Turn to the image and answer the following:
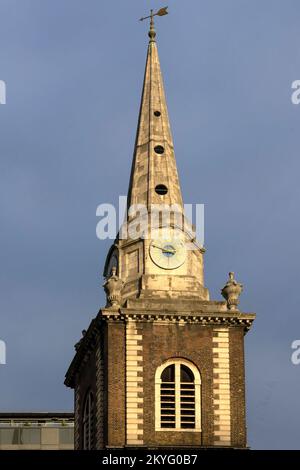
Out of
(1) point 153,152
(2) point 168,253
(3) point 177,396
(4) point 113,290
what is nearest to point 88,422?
(3) point 177,396

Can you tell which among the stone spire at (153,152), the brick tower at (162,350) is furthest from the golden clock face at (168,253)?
the stone spire at (153,152)

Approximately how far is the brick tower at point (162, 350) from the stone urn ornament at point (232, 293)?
0.05 metres

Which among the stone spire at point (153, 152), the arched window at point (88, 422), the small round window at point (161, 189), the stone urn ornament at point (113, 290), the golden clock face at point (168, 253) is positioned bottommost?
the arched window at point (88, 422)

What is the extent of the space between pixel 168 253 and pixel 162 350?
586 centimetres

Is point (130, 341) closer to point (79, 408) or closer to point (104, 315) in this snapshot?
point (104, 315)

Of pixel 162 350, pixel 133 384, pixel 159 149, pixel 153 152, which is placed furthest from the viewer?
pixel 159 149

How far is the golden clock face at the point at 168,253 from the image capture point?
9738 cm

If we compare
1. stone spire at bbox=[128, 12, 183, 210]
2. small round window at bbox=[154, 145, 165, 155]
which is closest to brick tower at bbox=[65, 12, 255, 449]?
stone spire at bbox=[128, 12, 183, 210]

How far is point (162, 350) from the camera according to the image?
3698 inches

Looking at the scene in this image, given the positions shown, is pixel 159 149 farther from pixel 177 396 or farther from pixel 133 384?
pixel 177 396

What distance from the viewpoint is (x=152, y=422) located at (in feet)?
303

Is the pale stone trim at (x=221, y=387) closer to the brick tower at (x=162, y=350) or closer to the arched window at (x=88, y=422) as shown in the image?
the brick tower at (x=162, y=350)

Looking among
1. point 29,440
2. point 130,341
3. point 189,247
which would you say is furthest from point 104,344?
point 29,440
